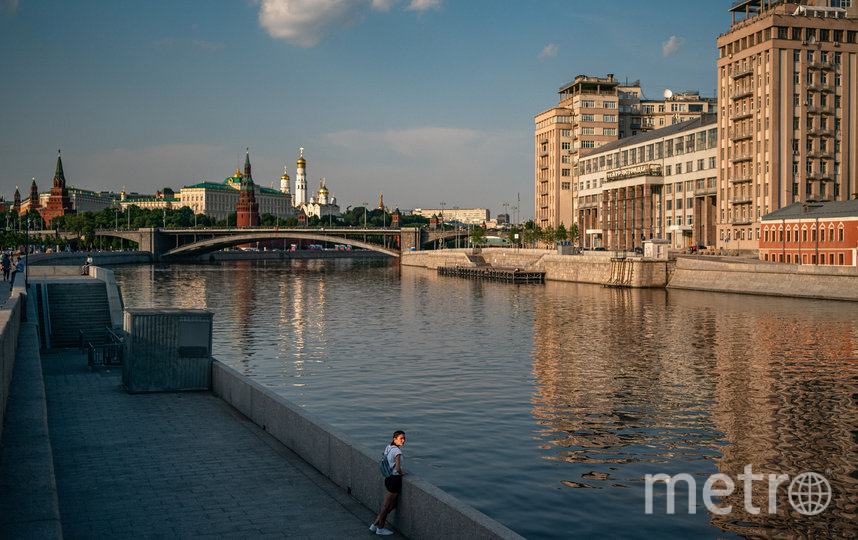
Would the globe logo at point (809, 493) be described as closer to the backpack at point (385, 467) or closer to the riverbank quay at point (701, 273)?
the backpack at point (385, 467)

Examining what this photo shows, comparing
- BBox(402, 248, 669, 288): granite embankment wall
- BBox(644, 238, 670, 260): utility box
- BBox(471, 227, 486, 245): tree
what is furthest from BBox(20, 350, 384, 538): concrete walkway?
BBox(471, 227, 486, 245): tree

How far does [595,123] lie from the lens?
511 ft

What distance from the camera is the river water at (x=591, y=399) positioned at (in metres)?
17.8

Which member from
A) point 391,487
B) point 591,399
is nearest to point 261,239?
point 591,399

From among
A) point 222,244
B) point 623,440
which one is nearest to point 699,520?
point 623,440

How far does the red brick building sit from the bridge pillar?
93.2 m

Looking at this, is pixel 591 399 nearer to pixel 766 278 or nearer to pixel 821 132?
pixel 766 278

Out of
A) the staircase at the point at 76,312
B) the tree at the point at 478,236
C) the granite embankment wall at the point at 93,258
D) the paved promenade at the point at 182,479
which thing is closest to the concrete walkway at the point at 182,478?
the paved promenade at the point at 182,479

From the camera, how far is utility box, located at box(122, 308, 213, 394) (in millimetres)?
22969

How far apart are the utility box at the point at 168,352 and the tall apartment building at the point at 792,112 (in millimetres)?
85893

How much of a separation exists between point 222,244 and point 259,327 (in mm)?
129450

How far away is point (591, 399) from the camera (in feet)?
94.6

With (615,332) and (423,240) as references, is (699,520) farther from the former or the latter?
(423,240)

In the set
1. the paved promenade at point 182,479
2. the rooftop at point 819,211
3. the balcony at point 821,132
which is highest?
the balcony at point 821,132
